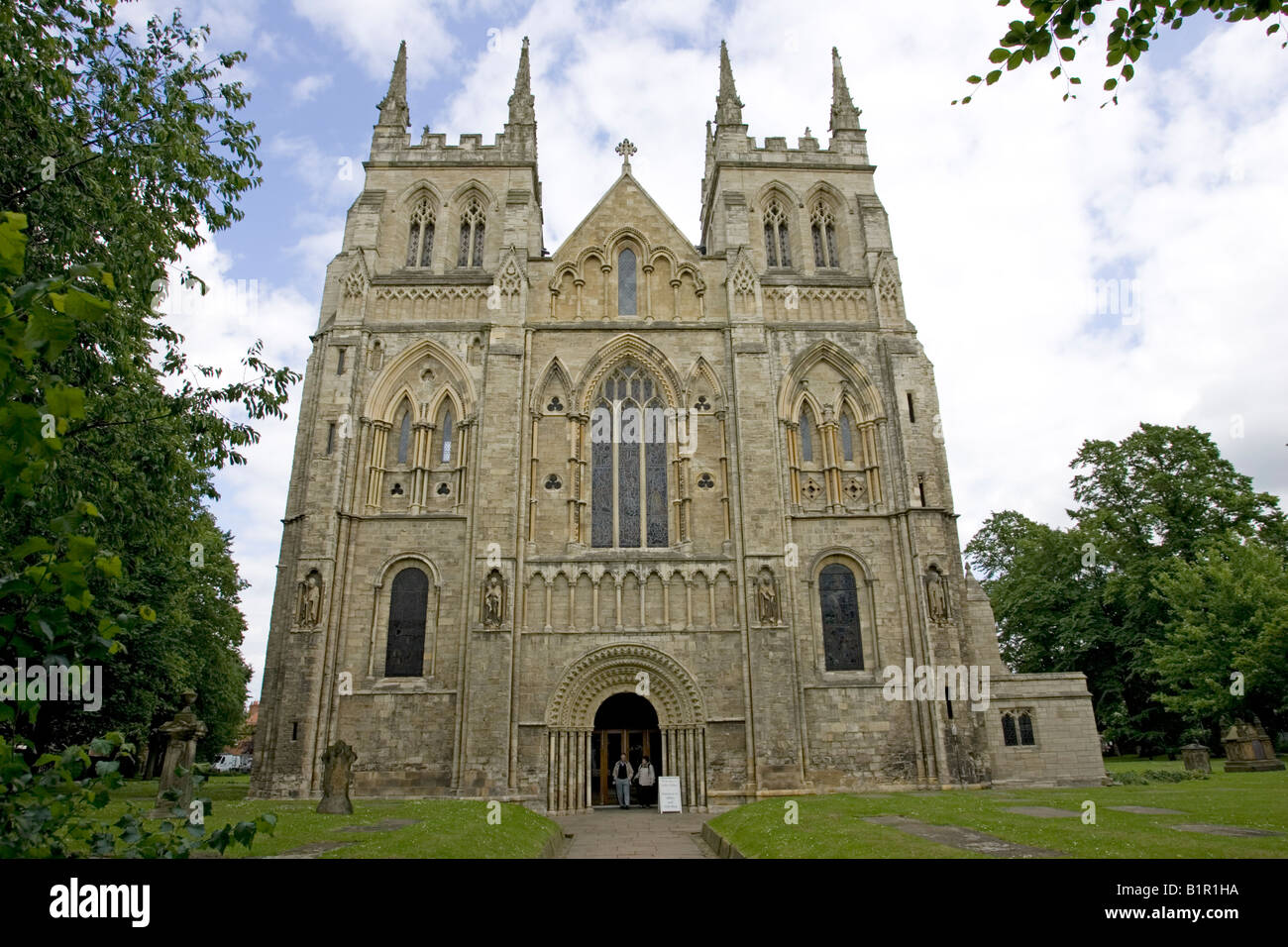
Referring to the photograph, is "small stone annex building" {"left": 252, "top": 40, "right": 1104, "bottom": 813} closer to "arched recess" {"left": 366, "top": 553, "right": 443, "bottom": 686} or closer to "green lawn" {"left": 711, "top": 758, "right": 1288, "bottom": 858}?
"arched recess" {"left": 366, "top": 553, "right": 443, "bottom": 686}

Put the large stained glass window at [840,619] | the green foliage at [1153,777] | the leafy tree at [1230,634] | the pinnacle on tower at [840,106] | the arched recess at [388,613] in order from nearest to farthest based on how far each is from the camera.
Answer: the leafy tree at [1230,634] → the arched recess at [388,613] → the green foliage at [1153,777] → the large stained glass window at [840,619] → the pinnacle on tower at [840,106]

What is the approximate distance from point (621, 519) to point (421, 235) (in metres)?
12.5

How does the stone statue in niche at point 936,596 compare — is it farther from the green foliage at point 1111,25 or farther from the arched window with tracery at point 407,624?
the green foliage at point 1111,25

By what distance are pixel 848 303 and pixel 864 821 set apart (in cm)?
1807

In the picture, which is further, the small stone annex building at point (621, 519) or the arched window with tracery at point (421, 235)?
the arched window with tracery at point (421, 235)

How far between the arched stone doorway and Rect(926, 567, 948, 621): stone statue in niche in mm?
8449

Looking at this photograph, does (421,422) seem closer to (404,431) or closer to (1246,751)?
(404,431)

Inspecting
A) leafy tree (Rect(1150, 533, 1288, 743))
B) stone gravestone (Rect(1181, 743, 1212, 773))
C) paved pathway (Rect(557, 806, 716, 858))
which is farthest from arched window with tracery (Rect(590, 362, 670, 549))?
stone gravestone (Rect(1181, 743, 1212, 773))

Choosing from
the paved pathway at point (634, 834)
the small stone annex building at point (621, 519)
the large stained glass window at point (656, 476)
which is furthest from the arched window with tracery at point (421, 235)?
the paved pathway at point (634, 834)

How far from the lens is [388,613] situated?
21969 millimetres

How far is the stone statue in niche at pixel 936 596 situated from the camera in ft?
71.3

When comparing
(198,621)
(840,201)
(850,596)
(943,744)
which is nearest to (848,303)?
(840,201)

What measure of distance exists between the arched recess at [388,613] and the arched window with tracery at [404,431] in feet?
10.9
